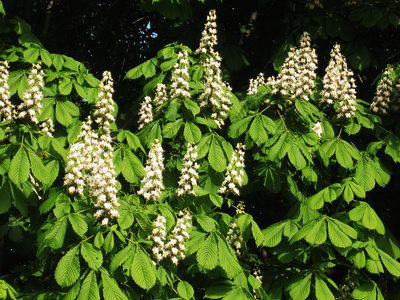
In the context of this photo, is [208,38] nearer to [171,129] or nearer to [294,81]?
[294,81]

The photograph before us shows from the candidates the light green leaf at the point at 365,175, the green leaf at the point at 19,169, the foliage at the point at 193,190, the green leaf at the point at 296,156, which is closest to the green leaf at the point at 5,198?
the foliage at the point at 193,190

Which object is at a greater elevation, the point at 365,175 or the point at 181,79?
the point at 181,79

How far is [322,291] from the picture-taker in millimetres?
3545

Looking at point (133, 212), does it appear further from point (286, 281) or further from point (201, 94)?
point (286, 281)

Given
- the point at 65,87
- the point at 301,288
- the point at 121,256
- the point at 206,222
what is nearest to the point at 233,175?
the point at 206,222

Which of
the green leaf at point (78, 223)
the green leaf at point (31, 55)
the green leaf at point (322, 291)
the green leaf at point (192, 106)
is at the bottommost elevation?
the green leaf at point (322, 291)

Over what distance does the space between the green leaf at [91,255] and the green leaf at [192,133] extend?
3.20 ft

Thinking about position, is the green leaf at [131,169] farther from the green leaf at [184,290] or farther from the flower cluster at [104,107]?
the green leaf at [184,290]

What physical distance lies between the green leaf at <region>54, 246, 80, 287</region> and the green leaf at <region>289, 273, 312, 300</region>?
60.3 inches

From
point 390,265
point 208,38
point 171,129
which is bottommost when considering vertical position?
point 390,265

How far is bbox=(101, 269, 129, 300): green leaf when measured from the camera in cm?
265

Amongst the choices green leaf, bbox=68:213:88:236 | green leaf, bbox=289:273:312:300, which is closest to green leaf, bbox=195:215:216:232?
green leaf, bbox=68:213:88:236

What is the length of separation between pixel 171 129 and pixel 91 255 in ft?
3.51

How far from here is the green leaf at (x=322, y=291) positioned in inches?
138
